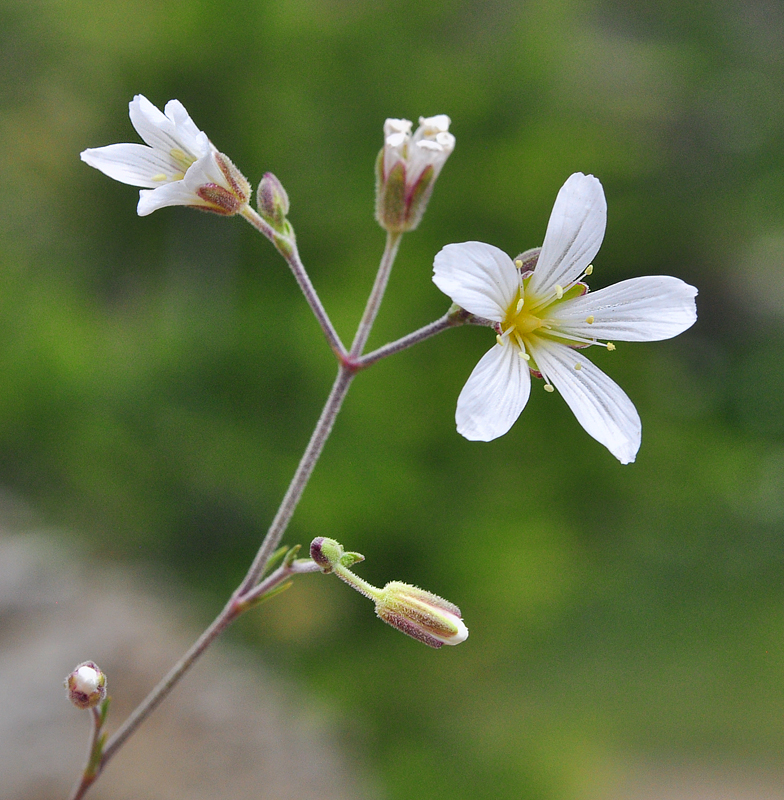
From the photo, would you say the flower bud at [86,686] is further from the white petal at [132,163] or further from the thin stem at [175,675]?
the white petal at [132,163]

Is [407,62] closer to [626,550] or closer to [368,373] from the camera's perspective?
[368,373]

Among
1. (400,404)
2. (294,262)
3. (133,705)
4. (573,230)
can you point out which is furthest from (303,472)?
(400,404)

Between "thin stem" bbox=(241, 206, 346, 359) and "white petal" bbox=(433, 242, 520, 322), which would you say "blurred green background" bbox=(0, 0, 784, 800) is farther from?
"white petal" bbox=(433, 242, 520, 322)

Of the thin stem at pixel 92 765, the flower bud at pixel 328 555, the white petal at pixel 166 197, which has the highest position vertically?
A: the white petal at pixel 166 197

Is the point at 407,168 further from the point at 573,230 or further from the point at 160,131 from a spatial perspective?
the point at 160,131

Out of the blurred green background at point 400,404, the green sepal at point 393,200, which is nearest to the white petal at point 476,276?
the green sepal at point 393,200

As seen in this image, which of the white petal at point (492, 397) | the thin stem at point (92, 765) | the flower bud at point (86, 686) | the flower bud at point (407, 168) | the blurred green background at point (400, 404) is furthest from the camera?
the blurred green background at point (400, 404)

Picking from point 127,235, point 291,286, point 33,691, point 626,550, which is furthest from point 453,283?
point 127,235
